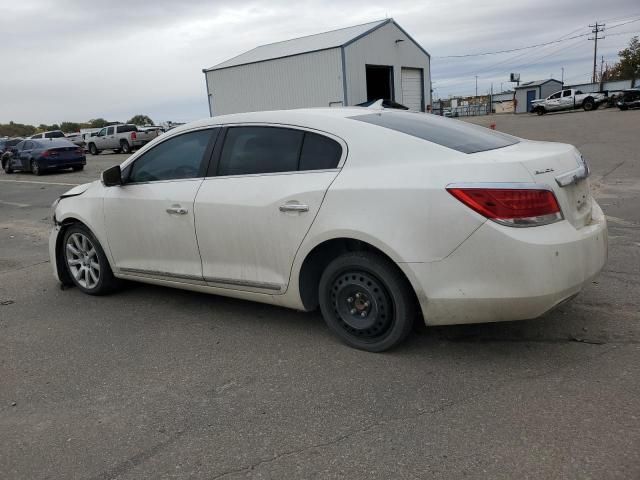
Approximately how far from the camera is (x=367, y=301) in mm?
3715

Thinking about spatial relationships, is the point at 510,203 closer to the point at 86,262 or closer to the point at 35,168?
the point at 86,262

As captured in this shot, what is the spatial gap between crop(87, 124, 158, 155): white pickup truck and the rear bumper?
101 feet

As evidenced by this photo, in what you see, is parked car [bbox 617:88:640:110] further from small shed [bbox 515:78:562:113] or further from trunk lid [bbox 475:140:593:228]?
trunk lid [bbox 475:140:593:228]

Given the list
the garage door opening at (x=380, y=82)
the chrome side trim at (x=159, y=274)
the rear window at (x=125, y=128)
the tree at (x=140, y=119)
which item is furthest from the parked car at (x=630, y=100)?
the tree at (x=140, y=119)

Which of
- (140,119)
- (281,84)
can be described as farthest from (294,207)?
(140,119)

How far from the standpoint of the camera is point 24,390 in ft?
12.0

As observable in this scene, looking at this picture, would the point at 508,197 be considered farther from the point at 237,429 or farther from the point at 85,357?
the point at 85,357

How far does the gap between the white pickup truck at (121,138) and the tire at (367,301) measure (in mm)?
29994

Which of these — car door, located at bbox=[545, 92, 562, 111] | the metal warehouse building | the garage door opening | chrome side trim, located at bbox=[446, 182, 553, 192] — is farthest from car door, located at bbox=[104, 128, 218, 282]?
car door, located at bbox=[545, 92, 562, 111]

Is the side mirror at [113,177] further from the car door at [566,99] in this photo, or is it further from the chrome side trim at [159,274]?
the car door at [566,99]

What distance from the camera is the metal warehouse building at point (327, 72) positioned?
29031 mm

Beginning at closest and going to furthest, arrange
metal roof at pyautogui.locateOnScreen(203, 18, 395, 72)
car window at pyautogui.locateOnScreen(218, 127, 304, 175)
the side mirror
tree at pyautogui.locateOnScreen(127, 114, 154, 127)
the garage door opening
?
car window at pyautogui.locateOnScreen(218, 127, 304, 175) < the side mirror < metal roof at pyautogui.locateOnScreen(203, 18, 395, 72) < the garage door opening < tree at pyautogui.locateOnScreen(127, 114, 154, 127)

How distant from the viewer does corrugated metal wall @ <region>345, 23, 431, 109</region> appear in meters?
29.1

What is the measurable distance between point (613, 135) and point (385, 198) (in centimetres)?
2027
